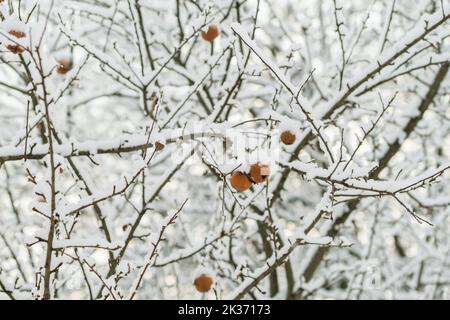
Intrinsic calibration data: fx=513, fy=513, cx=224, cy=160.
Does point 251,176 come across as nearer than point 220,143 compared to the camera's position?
Yes

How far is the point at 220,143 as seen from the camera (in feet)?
9.64

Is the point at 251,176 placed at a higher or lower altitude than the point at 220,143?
lower

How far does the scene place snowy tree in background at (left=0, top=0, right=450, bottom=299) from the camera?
82.0 inches

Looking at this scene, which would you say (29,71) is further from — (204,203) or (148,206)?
(204,203)

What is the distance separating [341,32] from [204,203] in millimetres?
4689

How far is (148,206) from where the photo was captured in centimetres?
278

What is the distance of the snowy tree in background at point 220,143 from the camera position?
6.83 ft

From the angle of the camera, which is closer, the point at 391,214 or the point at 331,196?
the point at 331,196
